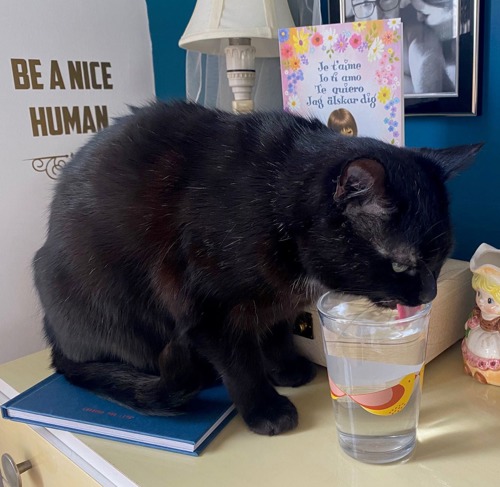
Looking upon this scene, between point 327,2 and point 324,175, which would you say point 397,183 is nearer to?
point 324,175

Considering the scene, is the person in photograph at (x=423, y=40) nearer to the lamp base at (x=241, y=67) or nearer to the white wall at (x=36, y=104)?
the lamp base at (x=241, y=67)

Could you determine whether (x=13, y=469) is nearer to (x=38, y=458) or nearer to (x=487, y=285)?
(x=38, y=458)

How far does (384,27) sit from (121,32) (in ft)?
2.75

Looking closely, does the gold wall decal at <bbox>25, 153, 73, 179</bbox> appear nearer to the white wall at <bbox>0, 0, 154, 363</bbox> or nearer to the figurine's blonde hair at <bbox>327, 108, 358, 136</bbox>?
the white wall at <bbox>0, 0, 154, 363</bbox>

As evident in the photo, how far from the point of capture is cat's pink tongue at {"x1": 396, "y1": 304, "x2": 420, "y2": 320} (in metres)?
0.65

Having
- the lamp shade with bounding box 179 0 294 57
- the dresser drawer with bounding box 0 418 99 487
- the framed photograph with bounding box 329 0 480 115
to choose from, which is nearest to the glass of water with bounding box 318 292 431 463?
the dresser drawer with bounding box 0 418 99 487

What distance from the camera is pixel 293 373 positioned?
2.63 feet

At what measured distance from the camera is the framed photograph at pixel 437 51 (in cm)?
84

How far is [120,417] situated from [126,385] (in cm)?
5

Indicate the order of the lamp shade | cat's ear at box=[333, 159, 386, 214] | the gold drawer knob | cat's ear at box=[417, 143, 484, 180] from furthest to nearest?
the lamp shade, the gold drawer knob, cat's ear at box=[417, 143, 484, 180], cat's ear at box=[333, 159, 386, 214]

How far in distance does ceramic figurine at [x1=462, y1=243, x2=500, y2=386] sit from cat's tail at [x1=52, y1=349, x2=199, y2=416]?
0.41m

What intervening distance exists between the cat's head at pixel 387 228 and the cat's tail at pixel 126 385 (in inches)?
10.5

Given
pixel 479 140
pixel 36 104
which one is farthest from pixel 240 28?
pixel 36 104

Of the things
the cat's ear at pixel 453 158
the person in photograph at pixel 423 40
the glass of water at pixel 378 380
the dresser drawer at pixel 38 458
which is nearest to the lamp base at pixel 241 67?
the person in photograph at pixel 423 40
